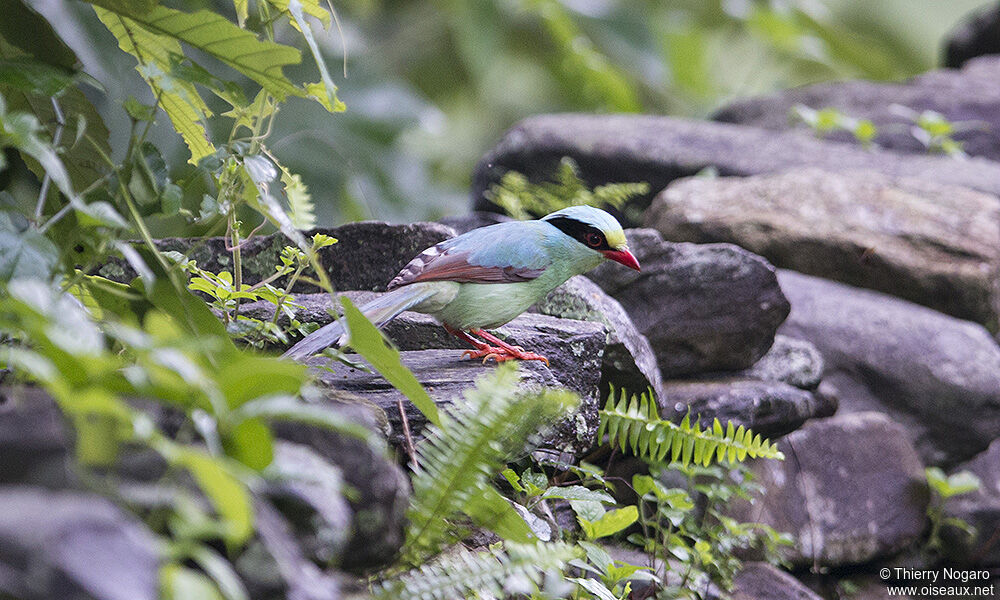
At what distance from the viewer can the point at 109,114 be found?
179 inches

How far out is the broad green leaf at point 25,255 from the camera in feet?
4.67

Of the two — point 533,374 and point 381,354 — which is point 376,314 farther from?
point 381,354

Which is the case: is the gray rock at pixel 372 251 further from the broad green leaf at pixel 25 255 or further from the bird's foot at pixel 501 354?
the broad green leaf at pixel 25 255

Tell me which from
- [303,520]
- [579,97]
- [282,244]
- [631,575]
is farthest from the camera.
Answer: [579,97]

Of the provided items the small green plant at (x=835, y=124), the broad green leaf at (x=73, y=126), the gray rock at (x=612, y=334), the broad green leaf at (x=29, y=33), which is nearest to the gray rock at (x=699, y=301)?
the gray rock at (x=612, y=334)

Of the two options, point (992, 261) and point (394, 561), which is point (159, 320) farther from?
point (992, 261)

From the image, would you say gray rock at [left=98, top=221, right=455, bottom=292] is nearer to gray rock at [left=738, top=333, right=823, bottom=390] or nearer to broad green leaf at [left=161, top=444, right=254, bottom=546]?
gray rock at [left=738, top=333, right=823, bottom=390]

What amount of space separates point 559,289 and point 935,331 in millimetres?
1832

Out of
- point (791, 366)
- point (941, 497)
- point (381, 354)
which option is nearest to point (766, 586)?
point (791, 366)

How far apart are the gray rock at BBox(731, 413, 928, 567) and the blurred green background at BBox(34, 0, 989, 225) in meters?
2.63

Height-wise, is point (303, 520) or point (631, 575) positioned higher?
point (303, 520)

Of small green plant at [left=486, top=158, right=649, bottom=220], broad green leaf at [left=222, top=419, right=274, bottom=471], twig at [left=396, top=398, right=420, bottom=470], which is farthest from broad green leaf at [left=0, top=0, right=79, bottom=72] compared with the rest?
small green plant at [left=486, top=158, right=649, bottom=220]

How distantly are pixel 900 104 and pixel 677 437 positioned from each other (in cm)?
447

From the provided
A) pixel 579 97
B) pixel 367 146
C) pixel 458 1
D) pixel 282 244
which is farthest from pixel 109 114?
pixel 579 97
